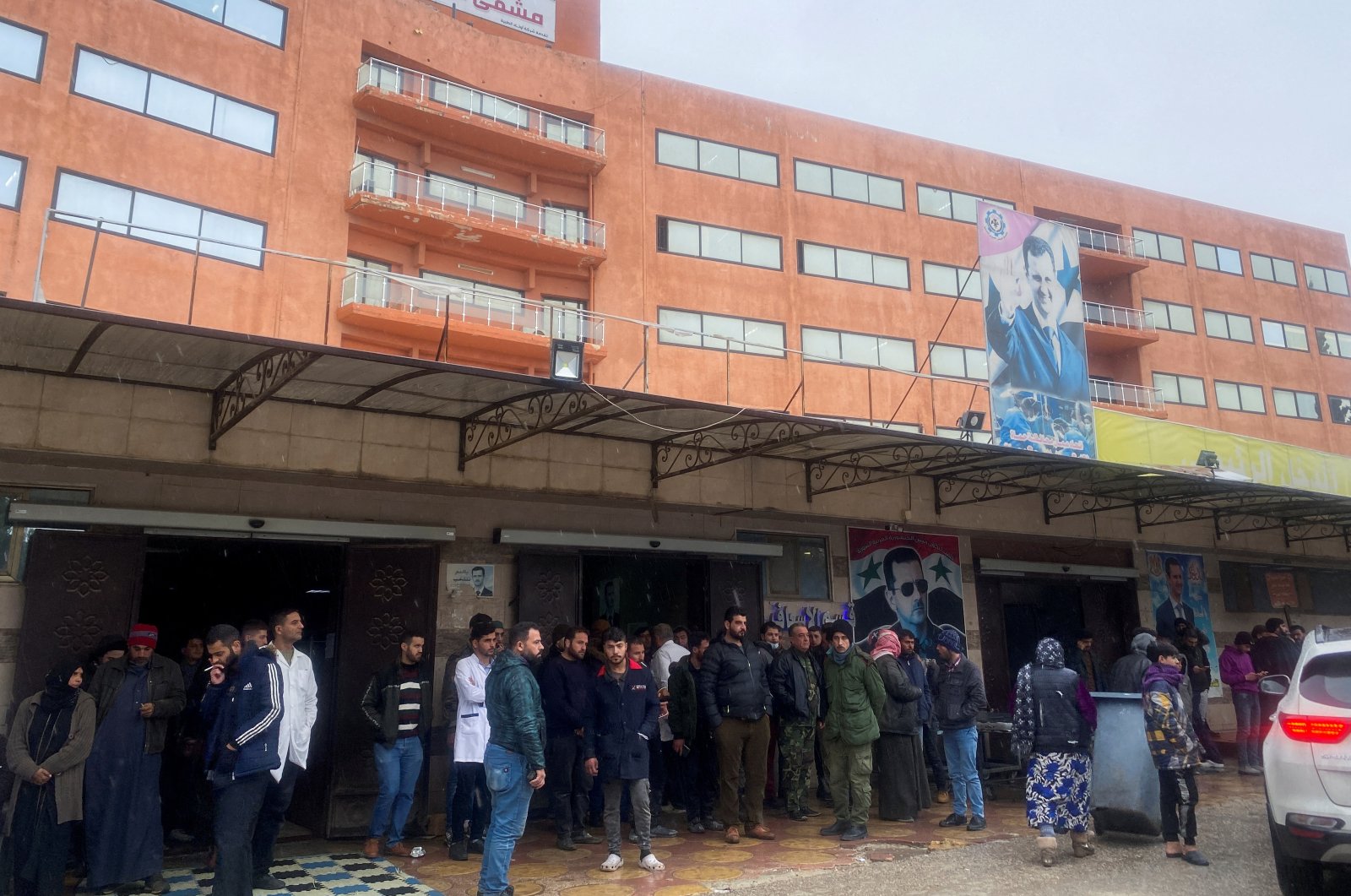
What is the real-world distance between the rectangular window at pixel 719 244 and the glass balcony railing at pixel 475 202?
2114 millimetres

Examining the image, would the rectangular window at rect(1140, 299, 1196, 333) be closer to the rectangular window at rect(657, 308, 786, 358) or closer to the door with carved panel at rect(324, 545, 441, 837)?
the rectangular window at rect(657, 308, 786, 358)

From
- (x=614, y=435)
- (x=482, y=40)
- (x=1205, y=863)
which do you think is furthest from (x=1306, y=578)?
(x=482, y=40)

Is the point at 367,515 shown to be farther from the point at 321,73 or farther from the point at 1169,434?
the point at 321,73

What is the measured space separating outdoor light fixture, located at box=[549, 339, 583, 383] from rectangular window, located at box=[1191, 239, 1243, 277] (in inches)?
1401

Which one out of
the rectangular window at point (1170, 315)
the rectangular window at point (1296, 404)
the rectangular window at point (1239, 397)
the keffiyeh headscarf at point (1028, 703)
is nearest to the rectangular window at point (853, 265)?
the rectangular window at point (1170, 315)

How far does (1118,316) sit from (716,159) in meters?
16.6

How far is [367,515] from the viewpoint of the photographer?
9.85m

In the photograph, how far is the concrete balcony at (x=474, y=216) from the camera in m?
23.2

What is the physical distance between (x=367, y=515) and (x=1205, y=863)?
27.1 ft

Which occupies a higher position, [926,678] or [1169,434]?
[1169,434]

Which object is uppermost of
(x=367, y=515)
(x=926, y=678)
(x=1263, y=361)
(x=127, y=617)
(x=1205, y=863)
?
(x=1263, y=361)

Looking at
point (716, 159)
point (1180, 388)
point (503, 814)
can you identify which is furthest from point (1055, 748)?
point (1180, 388)

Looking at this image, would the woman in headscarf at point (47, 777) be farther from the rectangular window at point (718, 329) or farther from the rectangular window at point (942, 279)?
the rectangular window at point (942, 279)

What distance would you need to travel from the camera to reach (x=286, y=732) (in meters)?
6.24
